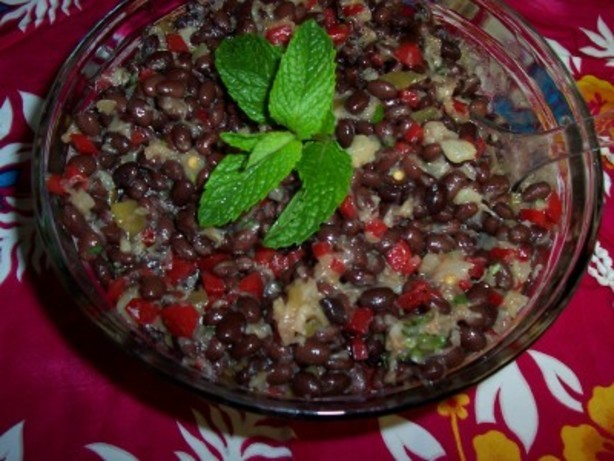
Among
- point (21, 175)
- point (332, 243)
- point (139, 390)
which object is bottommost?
point (139, 390)

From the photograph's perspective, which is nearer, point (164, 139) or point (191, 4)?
point (164, 139)

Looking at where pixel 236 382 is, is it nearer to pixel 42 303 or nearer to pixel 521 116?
pixel 42 303

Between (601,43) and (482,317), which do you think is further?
(601,43)

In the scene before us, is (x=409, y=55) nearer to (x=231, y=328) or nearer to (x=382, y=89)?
(x=382, y=89)

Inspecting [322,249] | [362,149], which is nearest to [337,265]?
[322,249]

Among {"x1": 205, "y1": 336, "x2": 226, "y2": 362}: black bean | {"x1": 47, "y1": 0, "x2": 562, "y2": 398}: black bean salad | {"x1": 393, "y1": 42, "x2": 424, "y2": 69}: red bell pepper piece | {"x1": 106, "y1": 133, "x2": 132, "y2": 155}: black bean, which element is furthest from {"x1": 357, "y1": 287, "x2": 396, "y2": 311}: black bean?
{"x1": 106, "y1": 133, "x2": 132, "y2": 155}: black bean

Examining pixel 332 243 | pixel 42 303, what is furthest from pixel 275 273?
pixel 42 303

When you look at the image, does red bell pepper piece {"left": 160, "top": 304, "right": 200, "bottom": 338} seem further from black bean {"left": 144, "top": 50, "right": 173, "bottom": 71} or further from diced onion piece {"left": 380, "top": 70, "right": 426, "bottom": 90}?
diced onion piece {"left": 380, "top": 70, "right": 426, "bottom": 90}
